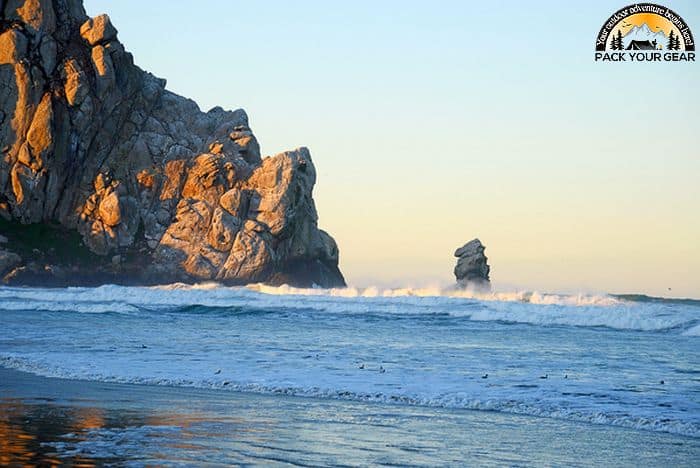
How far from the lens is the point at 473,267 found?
82750 millimetres

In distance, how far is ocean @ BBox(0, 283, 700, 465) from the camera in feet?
56.1

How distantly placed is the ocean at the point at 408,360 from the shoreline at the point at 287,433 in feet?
0.52

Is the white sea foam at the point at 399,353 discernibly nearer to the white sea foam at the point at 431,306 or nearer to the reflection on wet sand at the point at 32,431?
the white sea foam at the point at 431,306

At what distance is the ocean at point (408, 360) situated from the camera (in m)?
17.1

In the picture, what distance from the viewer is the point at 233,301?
5919cm

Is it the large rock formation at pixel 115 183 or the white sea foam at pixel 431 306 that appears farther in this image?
the large rock formation at pixel 115 183

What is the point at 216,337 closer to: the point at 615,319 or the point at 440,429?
the point at 440,429

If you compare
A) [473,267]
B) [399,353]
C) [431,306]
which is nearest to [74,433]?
[399,353]

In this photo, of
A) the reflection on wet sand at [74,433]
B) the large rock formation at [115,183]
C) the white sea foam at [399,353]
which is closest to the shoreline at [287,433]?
the reflection on wet sand at [74,433]

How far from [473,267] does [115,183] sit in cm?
3495

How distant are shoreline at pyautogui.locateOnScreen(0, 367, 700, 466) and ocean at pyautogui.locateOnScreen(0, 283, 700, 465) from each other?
0.16 meters

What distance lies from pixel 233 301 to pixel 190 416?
4445 cm

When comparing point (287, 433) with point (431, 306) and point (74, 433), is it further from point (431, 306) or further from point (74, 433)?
point (431, 306)

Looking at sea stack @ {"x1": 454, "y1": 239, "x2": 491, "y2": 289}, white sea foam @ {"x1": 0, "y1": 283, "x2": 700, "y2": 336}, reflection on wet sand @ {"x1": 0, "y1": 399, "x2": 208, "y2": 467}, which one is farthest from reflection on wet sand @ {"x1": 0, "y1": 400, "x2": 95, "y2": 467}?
sea stack @ {"x1": 454, "y1": 239, "x2": 491, "y2": 289}
